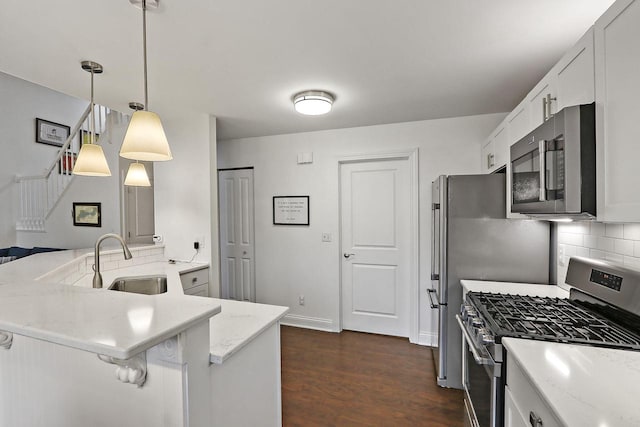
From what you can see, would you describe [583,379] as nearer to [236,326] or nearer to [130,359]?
[236,326]

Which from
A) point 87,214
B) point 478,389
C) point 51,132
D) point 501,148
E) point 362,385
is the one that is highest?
point 51,132

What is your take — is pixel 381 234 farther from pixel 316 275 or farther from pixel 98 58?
pixel 98 58

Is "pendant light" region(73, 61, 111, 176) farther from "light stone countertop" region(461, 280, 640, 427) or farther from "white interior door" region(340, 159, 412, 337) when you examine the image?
"light stone countertop" region(461, 280, 640, 427)

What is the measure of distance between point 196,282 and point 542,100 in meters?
2.94

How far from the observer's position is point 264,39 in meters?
1.68

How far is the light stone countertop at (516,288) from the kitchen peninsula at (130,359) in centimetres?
139

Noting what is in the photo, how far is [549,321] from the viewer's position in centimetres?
139

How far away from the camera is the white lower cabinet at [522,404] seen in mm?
914

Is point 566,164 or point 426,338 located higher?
point 566,164

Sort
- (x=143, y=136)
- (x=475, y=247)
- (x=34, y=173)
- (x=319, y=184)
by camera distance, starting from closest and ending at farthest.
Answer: (x=143, y=136) → (x=475, y=247) → (x=319, y=184) → (x=34, y=173)

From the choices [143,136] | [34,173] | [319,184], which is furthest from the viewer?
[34,173]

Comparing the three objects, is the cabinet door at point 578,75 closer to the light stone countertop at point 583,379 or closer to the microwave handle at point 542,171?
the microwave handle at point 542,171

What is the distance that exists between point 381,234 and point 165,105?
2.50 m

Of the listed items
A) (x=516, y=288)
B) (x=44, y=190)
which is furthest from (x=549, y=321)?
(x=44, y=190)
